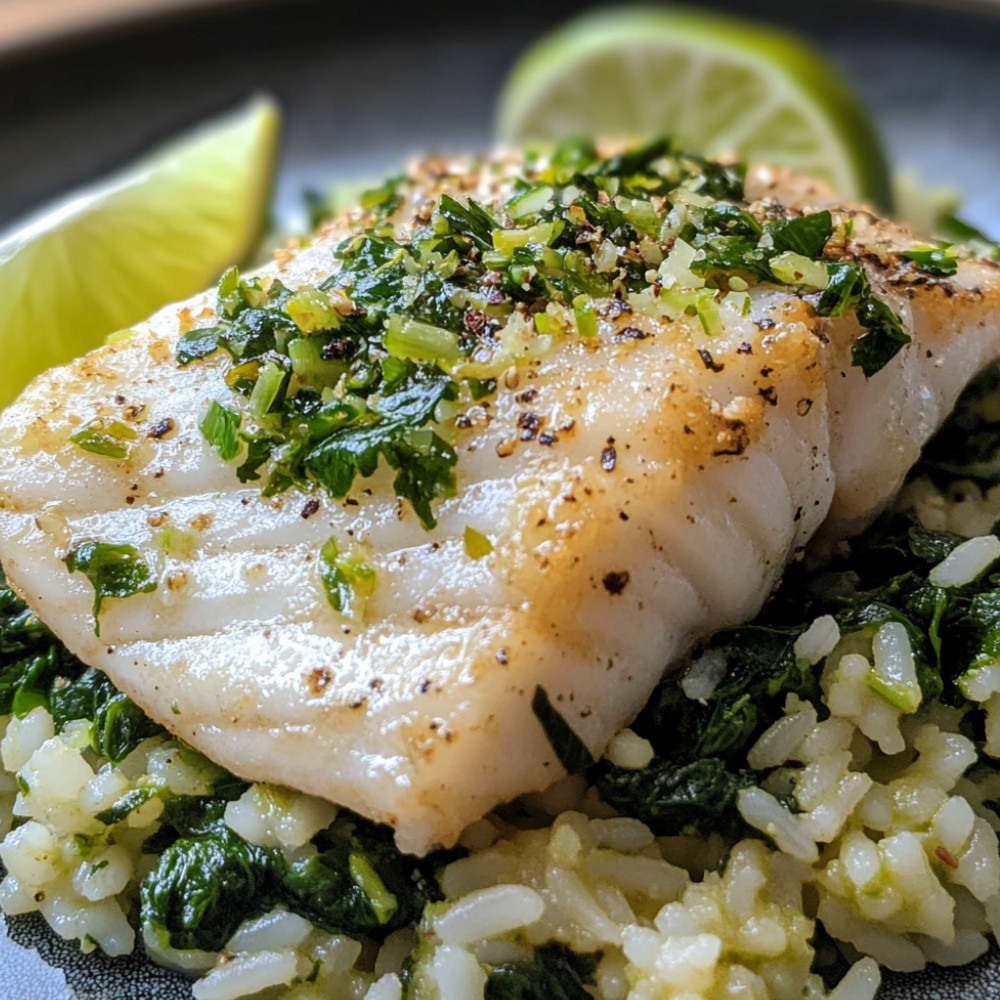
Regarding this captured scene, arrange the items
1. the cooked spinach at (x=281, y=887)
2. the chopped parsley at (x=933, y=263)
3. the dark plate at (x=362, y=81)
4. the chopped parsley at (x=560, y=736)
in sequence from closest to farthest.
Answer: the chopped parsley at (x=560, y=736) < the cooked spinach at (x=281, y=887) < the chopped parsley at (x=933, y=263) < the dark plate at (x=362, y=81)

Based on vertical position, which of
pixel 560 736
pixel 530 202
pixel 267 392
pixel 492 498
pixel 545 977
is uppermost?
pixel 530 202

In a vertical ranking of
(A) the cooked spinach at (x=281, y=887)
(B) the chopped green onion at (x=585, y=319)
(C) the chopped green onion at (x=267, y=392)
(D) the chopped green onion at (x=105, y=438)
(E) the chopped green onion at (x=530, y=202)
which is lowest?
(A) the cooked spinach at (x=281, y=887)

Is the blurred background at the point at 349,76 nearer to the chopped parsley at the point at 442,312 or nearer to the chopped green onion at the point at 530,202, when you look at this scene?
the chopped green onion at the point at 530,202

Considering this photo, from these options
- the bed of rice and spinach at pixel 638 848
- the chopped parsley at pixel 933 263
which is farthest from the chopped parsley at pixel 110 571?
the chopped parsley at pixel 933 263

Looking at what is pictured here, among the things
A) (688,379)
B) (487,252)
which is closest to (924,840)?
(688,379)

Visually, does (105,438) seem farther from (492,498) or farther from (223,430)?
(492,498)

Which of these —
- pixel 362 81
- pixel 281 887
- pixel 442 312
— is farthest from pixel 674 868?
pixel 362 81
